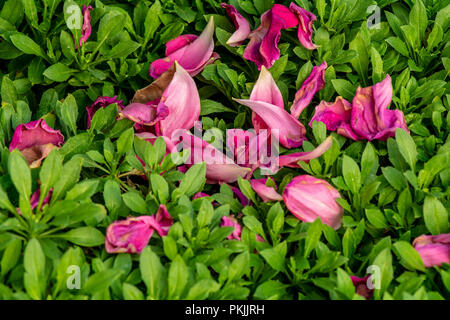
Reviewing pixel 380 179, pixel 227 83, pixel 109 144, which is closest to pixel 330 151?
pixel 380 179

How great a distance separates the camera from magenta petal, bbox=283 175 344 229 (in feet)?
3.81

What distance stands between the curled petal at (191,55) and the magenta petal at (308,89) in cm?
23

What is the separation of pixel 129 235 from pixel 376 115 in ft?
1.83

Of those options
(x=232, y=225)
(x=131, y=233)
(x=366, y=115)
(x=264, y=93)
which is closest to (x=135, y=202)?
(x=131, y=233)

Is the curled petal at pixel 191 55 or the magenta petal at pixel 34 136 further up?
the curled petal at pixel 191 55

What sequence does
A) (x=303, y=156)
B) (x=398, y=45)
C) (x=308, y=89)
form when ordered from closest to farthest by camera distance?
(x=303, y=156)
(x=308, y=89)
(x=398, y=45)

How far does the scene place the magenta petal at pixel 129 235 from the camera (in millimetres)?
Result: 1072

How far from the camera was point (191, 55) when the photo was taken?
1.46 m

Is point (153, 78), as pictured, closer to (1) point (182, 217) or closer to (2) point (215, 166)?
(2) point (215, 166)

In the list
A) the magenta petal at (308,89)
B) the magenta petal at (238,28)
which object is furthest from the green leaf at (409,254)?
the magenta petal at (238,28)

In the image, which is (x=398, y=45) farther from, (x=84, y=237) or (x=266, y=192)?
(x=84, y=237)

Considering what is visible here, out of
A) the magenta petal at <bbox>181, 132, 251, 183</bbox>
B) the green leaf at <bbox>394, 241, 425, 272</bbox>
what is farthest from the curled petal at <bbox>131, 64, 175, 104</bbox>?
the green leaf at <bbox>394, 241, 425, 272</bbox>

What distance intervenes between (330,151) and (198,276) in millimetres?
382

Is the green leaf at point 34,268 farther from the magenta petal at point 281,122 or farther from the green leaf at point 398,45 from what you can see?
the green leaf at point 398,45
